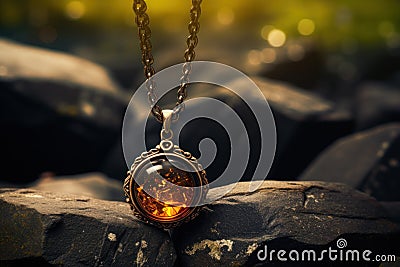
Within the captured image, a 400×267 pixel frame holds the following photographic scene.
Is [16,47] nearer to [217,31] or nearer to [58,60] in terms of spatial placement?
[58,60]

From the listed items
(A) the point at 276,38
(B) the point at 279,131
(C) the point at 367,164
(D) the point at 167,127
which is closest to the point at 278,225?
(D) the point at 167,127

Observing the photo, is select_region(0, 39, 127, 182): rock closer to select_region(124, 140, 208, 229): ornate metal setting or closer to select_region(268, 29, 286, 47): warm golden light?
select_region(124, 140, 208, 229): ornate metal setting

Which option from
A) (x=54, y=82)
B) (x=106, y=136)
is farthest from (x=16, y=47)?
(x=106, y=136)

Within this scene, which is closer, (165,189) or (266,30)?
(165,189)

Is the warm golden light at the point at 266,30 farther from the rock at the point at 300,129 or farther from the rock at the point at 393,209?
the rock at the point at 393,209

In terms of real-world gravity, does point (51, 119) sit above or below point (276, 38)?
above

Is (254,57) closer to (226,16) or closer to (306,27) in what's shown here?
(306,27)
